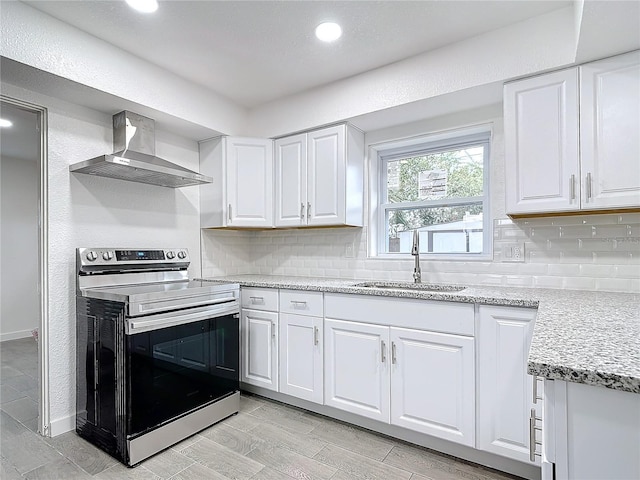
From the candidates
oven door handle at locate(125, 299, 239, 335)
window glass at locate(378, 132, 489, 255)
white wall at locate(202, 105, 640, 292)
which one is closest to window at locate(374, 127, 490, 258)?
window glass at locate(378, 132, 489, 255)

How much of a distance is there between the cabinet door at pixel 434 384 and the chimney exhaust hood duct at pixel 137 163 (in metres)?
1.82

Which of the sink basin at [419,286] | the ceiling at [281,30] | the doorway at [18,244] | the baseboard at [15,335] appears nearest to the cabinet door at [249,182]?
the ceiling at [281,30]

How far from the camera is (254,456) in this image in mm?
1990

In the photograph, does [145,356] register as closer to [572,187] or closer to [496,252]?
[496,252]

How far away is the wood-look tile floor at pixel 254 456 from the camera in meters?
1.83

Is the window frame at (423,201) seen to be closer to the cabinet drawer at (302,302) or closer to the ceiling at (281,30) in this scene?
the ceiling at (281,30)

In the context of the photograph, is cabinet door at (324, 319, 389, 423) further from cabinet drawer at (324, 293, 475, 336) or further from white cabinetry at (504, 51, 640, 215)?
white cabinetry at (504, 51, 640, 215)

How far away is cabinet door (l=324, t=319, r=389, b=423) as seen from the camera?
2.15 metres

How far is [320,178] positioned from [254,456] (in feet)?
6.41

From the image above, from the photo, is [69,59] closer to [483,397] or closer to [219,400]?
[219,400]

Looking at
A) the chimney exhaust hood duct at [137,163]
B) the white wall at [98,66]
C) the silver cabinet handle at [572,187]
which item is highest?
the white wall at [98,66]

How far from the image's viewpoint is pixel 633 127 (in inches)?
69.3

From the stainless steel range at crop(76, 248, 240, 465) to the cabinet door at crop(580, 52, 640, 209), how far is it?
2281 millimetres

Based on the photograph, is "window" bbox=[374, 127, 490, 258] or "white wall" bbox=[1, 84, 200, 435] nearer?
"white wall" bbox=[1, 84, 200, 435]
